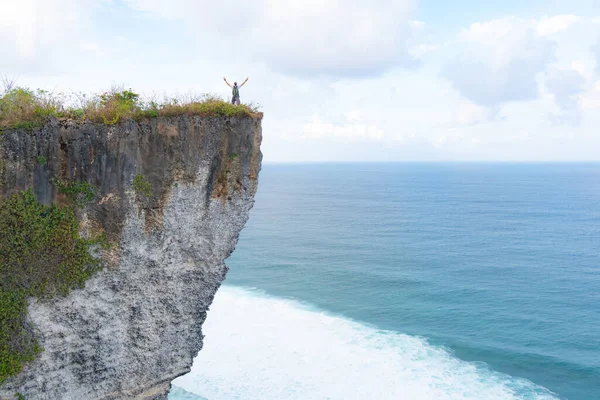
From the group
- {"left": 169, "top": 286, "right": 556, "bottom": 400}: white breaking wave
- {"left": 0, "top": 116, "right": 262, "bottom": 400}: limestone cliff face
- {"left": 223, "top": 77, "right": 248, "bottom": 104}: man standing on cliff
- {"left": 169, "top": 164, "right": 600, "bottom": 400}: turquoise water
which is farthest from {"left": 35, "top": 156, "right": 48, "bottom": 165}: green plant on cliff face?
{"left": 169, "top": 286, "right": 556, "bottom": 400}: white breaking wave

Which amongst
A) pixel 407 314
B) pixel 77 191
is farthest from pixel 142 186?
pixel 407 314

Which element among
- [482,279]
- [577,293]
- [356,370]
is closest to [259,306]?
[356,370]

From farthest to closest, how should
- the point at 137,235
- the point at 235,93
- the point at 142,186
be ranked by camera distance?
the point at 235,93 < the point at 137,235 < the point at 142,186

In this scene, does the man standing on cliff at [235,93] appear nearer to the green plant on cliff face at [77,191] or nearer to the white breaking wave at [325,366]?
the green plant on cliff face at [77,191]

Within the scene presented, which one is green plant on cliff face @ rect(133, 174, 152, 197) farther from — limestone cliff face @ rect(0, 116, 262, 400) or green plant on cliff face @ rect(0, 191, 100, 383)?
green plant on cliff face @ rect(0, 191, 100, 383)

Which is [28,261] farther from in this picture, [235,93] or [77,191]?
[235,93]
